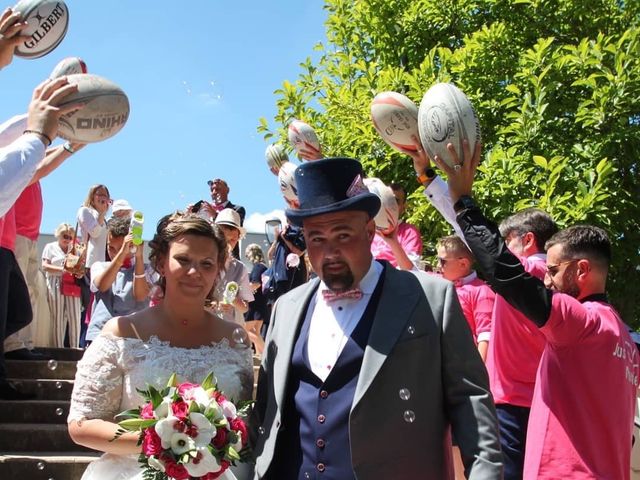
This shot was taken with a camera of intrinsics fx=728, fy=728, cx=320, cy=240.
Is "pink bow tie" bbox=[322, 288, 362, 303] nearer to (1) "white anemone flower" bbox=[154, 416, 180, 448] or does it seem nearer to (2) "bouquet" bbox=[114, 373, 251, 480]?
(2) "bouquet" bbox=[114, 373, 251, 480]

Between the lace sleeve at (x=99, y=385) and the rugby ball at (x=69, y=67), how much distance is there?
2.40m

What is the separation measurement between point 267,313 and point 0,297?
5.08m

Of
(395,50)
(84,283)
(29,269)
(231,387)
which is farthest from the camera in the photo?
(395,50)

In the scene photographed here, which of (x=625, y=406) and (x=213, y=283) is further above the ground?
(x=213, y=283)

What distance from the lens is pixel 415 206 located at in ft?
32.3

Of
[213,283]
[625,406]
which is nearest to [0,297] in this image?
[213,283]

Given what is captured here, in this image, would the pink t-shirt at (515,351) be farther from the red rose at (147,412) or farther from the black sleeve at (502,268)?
the red rose at (147,412)

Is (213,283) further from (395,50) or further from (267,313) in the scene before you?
(395,50)

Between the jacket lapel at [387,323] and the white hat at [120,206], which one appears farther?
the white hat at [120,206]

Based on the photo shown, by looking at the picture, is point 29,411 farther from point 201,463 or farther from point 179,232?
point 201,463

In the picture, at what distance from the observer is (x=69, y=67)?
195 inches

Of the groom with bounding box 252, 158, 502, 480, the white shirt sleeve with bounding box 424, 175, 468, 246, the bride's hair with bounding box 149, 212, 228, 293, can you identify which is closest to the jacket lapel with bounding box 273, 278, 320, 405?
the groom with bounding box 252, 158, 502, 480

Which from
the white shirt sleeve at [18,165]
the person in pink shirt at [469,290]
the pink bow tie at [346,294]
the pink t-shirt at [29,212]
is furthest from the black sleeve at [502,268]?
the pink t-shirt at [29,212]

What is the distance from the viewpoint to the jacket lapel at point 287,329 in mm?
2785
